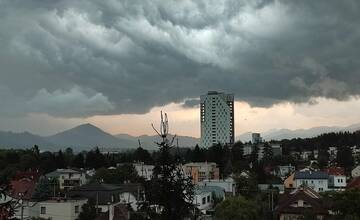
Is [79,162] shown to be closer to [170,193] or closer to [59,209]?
[59,209]

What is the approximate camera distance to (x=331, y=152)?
170750mm

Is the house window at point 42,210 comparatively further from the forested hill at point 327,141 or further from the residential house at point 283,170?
the forested hill at point 327,141

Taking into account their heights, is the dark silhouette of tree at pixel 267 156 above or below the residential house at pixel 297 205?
above

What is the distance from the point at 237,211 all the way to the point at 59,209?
1533cm

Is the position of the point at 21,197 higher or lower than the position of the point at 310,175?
higher

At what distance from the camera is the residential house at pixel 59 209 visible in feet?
141

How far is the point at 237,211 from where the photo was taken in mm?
39906

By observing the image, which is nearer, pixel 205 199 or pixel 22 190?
pixel 22 190

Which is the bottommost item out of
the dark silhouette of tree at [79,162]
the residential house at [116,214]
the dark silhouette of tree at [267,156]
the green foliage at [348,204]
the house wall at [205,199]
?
the house wall at [205,199]

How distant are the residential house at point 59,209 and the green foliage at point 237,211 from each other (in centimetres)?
1229

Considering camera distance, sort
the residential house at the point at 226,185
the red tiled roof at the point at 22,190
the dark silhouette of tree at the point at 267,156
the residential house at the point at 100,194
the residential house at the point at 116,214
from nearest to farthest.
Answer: the red tiled roof at the point at 22,190 → the residential house at the point at 116,214 → the residential house at the point at 100,194 → the residential house at the point at 226,185 → the dark silhouette of tree at the point at 267,156

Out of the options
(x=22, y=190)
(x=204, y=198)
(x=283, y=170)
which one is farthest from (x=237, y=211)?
(x=283, y=170)

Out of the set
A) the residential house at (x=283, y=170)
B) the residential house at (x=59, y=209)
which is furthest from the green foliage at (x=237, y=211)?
the residential house at (x=283, y=170)

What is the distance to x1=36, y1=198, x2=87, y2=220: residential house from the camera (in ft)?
141
